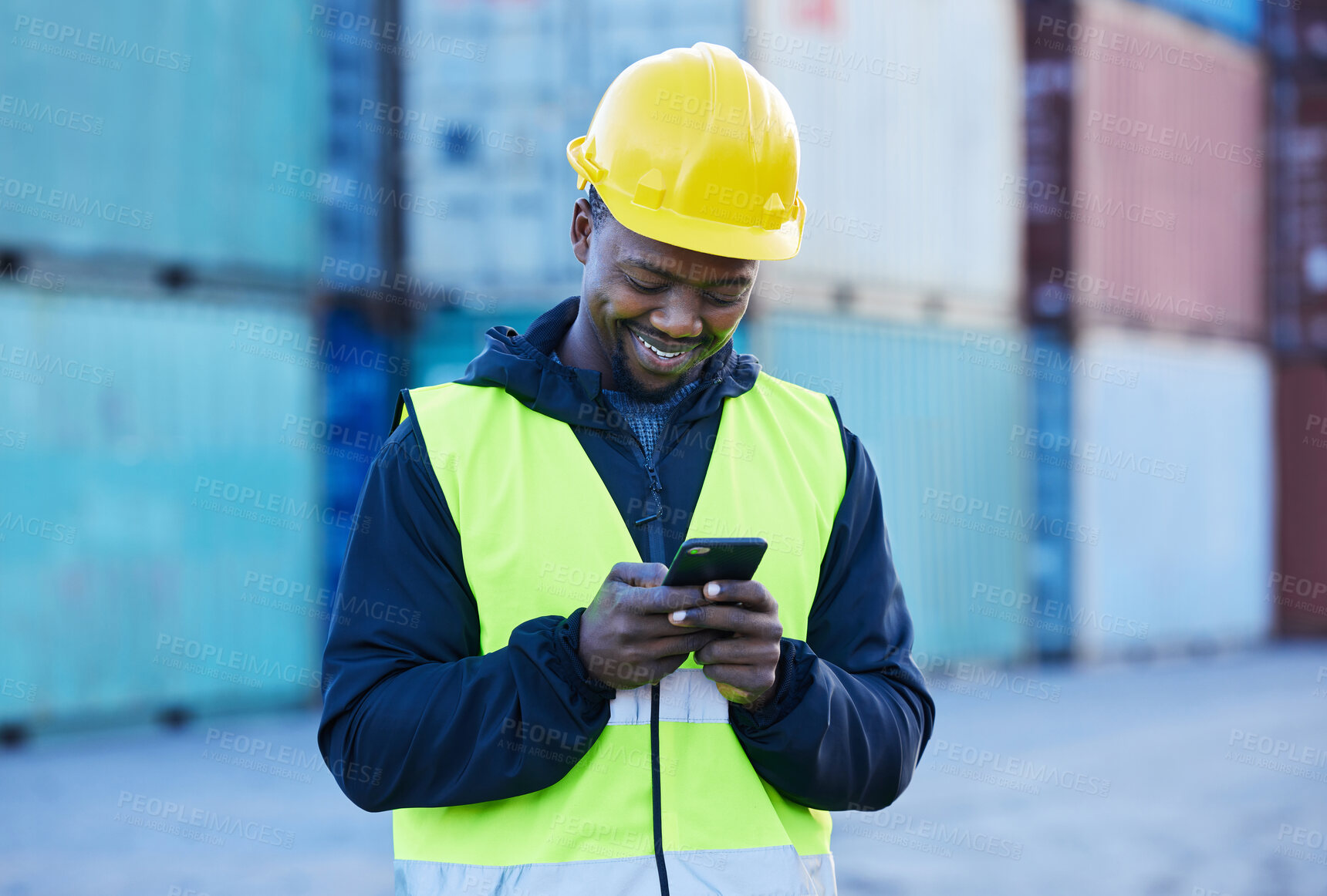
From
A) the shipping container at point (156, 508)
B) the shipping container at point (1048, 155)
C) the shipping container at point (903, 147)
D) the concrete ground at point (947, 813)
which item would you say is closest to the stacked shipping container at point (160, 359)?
the shipping container at point (156, 508)

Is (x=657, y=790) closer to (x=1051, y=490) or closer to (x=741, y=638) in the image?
(x=741, y=638)

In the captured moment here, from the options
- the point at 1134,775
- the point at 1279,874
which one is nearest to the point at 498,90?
the point at 1134,775

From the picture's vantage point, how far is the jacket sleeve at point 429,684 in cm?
157

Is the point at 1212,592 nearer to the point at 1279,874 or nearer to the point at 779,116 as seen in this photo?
the point at 1279,874

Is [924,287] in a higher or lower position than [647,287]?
higher

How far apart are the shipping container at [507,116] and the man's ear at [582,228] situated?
8117mm

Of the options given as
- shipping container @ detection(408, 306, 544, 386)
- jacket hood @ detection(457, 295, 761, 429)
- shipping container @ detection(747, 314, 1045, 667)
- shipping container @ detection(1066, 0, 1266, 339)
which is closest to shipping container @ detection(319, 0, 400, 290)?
shipping container @ detection(408, 306, 544, 386)

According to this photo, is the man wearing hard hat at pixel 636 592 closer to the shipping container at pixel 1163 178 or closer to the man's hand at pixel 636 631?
the man's hand at pixel 636 631

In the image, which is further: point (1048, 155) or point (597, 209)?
point (1048, 155)

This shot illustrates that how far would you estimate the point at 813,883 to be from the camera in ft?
5.66

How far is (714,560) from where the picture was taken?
→ 1476 millimetres

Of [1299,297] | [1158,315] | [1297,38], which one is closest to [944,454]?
[1158,315]

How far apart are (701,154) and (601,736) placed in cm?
90

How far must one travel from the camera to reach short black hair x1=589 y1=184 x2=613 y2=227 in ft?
6.22
